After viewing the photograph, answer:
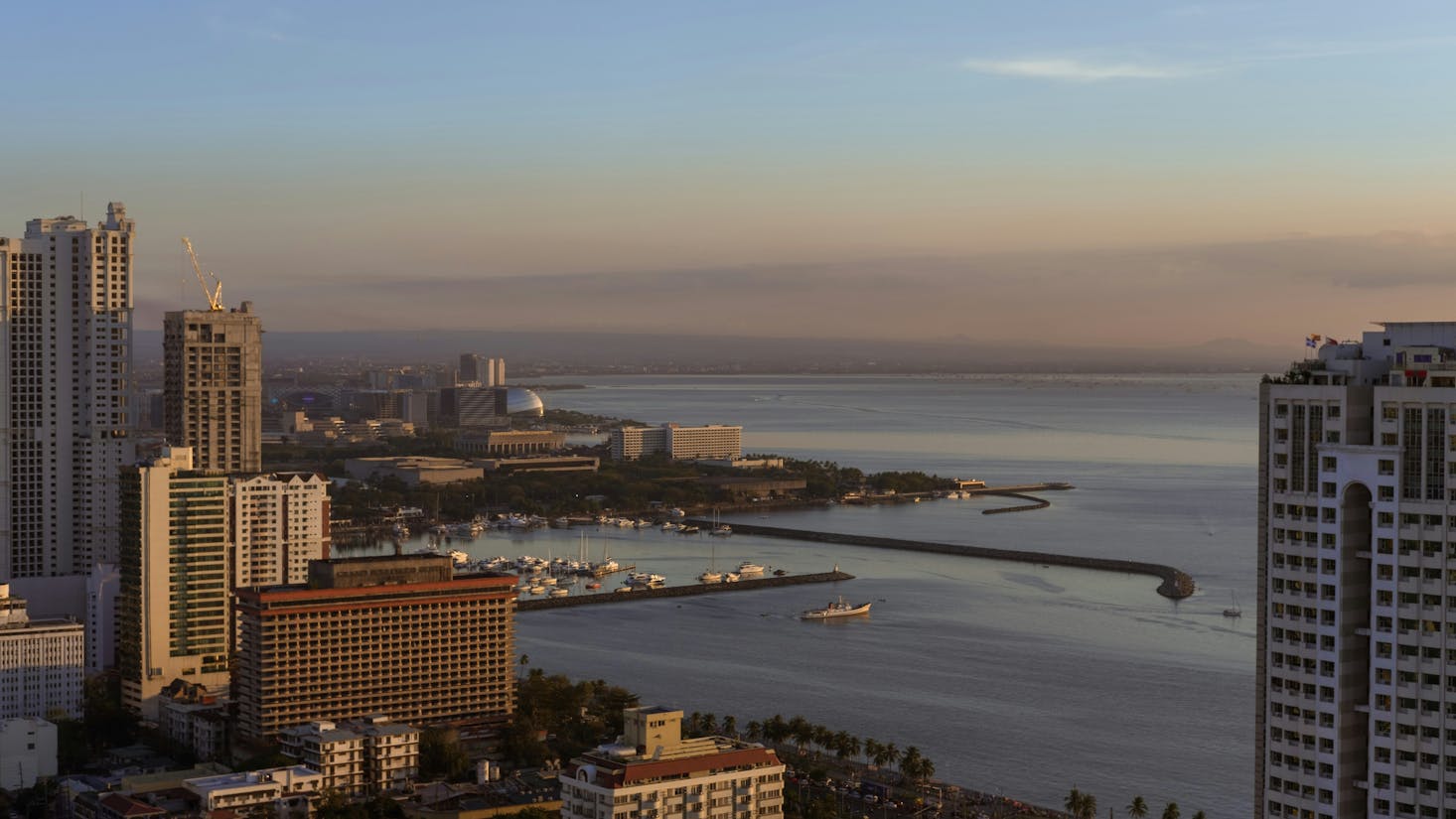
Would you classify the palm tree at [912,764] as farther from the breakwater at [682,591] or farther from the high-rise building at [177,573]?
the breakwater at [682,591]

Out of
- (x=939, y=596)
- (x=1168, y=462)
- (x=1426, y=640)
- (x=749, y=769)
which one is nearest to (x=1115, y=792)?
(x=749, y=769)

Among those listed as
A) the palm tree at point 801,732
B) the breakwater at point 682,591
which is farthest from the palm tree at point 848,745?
the breakwater at point 682,591

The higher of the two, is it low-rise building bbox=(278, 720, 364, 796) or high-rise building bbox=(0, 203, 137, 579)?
high-rise building bbox=(0, 203, 137, 579)

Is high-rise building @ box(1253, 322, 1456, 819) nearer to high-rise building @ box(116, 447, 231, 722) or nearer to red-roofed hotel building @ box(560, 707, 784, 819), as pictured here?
red-roofed hotel building @ box(560, 707, 784, 819)

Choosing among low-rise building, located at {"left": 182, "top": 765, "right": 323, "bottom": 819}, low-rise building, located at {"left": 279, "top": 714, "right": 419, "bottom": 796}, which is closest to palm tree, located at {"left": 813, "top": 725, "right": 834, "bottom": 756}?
low-rise building, located at {"left": 279, "top": 714, "right": 419, "bottom": 796}

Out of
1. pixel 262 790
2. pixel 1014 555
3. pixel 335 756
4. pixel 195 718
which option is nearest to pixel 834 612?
pixel 1014 555

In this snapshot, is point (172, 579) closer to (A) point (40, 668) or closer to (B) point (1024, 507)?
(A) point (40, 668)

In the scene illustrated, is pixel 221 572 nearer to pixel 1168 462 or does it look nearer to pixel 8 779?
pixel 8 779
